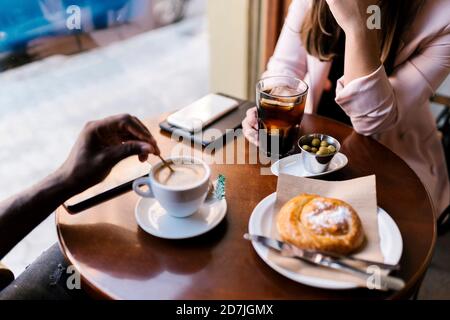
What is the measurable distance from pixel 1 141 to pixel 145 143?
6.57 ft

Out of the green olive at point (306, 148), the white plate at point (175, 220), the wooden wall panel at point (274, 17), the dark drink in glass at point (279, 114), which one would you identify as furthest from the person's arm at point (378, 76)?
the wooden wall panel at point (274, 17)

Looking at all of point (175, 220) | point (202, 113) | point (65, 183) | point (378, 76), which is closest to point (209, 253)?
point (175, 220)

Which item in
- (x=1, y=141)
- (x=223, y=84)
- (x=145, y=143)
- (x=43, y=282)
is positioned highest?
(x=145, y=143)

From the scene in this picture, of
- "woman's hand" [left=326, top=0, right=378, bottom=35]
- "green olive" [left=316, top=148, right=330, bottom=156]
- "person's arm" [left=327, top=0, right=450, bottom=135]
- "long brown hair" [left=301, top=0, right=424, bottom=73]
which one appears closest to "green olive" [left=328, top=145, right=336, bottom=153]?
"green olive" [left=316, top=148, right=330, bottom=156]

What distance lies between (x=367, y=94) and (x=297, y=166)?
12.0 inches

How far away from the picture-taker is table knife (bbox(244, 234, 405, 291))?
0.64 meters

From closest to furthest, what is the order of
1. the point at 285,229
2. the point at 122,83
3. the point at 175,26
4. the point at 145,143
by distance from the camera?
the point at 285,229 → the point at 145,143 → the point at 122,83 → the point at 175,26

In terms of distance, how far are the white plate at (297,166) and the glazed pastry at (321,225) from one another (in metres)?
0.17

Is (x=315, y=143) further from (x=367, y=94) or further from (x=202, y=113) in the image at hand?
(x=202, y=113)

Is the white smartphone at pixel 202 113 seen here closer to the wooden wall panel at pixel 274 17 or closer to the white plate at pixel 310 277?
the white plate at pixel 310 277

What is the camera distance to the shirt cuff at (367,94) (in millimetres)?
1070

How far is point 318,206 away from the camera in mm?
750

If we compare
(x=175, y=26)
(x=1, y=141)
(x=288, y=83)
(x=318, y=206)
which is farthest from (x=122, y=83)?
(x=318, y=206)

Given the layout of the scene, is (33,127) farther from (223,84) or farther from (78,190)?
(78,190)
